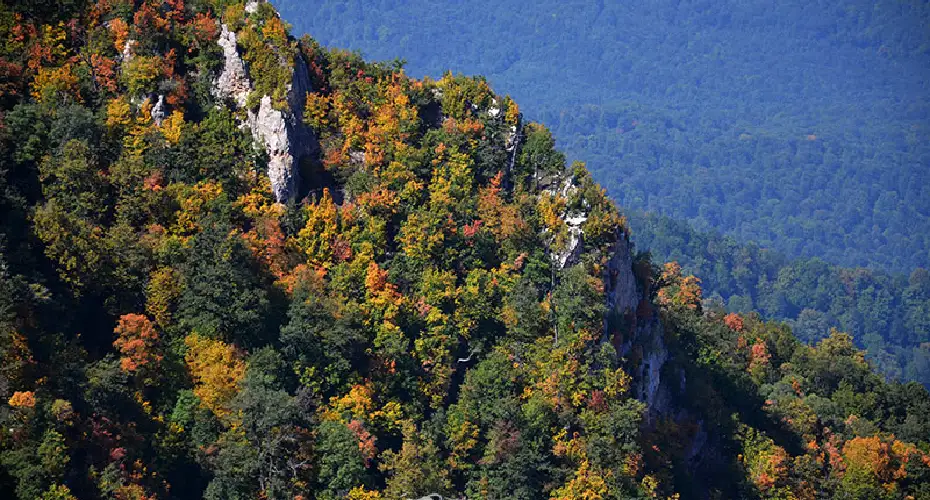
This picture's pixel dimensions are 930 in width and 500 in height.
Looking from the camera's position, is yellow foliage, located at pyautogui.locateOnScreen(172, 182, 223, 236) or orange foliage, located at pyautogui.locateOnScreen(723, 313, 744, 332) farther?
orange foliage, located at pyautogui.locateOnScreen(723, 313, 744, 332)

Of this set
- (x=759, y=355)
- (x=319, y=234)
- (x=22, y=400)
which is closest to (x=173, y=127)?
(x=319, y=234)

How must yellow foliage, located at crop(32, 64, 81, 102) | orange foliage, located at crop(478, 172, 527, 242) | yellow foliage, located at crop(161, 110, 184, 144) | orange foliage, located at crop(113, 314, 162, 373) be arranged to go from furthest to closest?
orange foliage, located at crop(478, 172, 527, 242) → yellow foliage, located at crop(161, 110, 184, 144) → yellow foliage, located at crop(32, 64, 81, 102) → orange foliage, located at crop(113, 314, 162, 373)

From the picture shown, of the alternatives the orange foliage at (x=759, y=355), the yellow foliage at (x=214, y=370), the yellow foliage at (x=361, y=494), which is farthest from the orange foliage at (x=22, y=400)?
the orange foliage at (x=759, y=355)

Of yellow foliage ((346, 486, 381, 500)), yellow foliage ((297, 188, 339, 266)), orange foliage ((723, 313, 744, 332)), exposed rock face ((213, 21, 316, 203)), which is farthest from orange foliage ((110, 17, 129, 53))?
orange foliage ((723, 313, 744, 332))

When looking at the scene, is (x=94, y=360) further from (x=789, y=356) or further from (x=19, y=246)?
(x=789, y=356)

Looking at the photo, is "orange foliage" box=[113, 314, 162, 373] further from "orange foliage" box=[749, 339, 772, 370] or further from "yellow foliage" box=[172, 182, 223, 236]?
"orange foliage" box=[749, 339, 772, 370]

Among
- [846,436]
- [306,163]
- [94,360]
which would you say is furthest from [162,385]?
[846,436]
